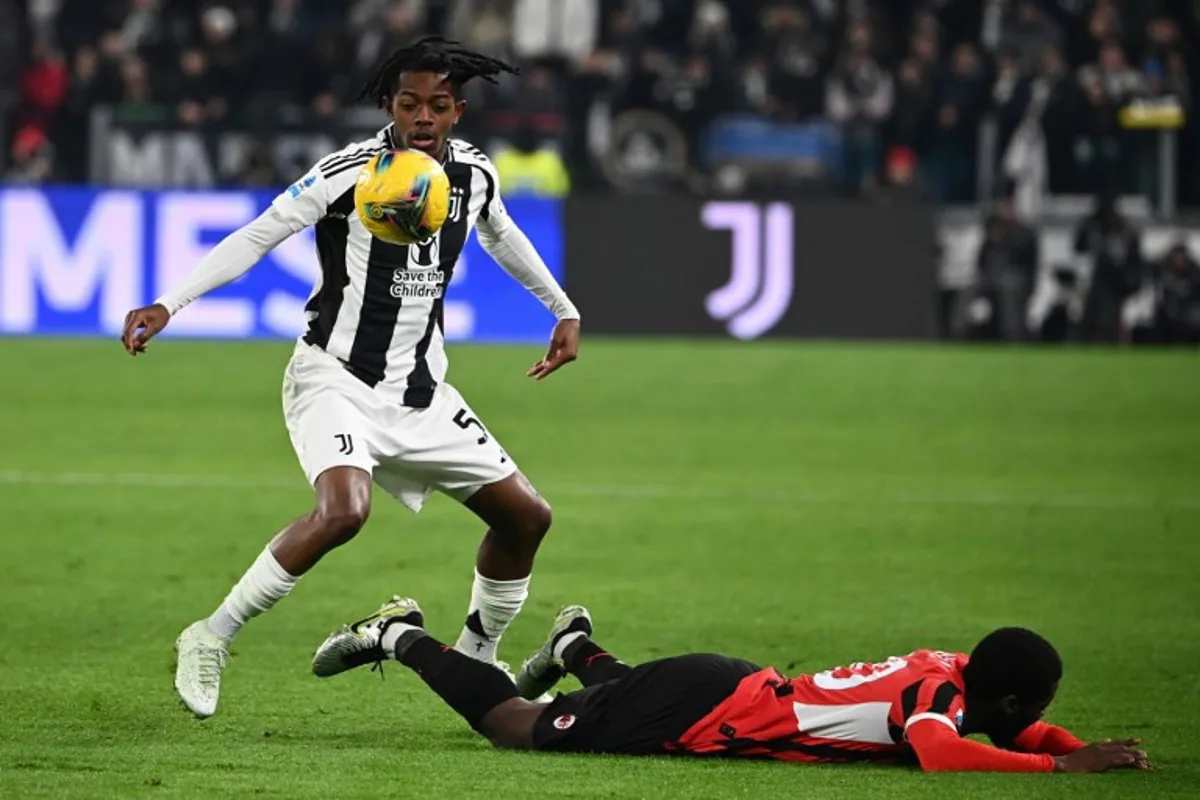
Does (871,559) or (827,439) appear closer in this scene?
(871,559)

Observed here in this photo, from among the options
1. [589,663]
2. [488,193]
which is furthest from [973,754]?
[488,193]

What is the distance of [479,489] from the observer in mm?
7074

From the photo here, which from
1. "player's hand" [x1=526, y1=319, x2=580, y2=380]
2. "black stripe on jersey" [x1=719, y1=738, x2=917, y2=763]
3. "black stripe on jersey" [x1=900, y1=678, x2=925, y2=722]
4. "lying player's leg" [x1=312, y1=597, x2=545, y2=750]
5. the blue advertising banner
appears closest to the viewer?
"black stripe on jersey" [x1=900, y1=678, x2=925, y2=722]

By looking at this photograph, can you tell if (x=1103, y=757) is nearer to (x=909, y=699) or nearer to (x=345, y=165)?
(x=909, y=699)

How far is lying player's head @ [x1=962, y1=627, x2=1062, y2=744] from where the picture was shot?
19.6 feet

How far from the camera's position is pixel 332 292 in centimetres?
707

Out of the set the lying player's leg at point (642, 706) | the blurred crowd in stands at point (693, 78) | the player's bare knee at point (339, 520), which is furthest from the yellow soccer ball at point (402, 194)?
the blurred crowd in stands at point (693, 78)

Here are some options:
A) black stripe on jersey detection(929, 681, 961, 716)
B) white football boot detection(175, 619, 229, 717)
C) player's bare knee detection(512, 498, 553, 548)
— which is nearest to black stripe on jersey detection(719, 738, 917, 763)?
black stripe on jersey detection(929, 681, 961, 716)

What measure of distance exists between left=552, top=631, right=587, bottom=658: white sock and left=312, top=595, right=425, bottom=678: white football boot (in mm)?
430

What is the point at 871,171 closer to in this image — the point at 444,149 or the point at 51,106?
the point at 51,106

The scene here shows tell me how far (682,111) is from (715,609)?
1552cm

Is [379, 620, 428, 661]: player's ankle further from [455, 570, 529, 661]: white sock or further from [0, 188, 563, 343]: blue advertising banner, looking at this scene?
[0, 188, 563, 343]: blue advertising banner

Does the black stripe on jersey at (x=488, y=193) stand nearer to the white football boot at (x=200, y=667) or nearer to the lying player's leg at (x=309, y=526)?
the lying player's leg at (x=309, y=526)

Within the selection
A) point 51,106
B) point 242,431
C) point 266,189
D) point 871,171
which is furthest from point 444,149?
point 51,106
